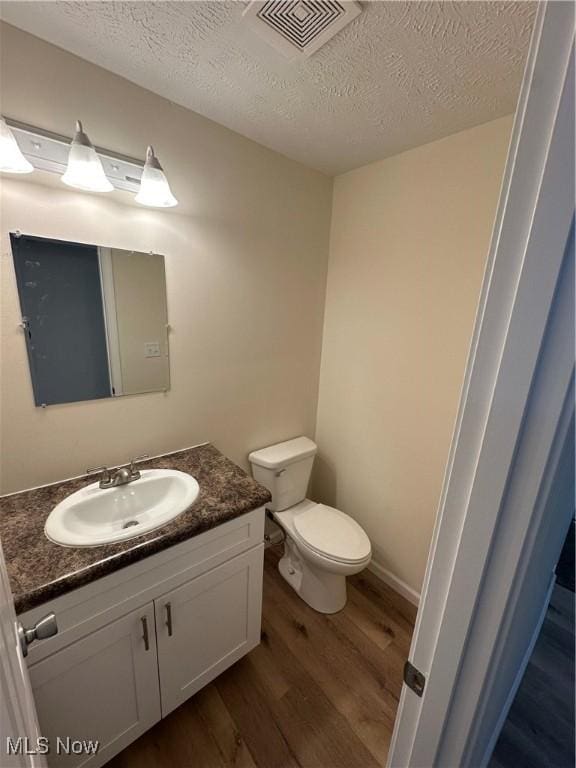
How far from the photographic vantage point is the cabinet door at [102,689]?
882mm

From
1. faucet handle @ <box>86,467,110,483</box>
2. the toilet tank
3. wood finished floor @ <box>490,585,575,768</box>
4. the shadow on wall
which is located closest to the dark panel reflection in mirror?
faucet handle @ <box>86,467,110,483</box>

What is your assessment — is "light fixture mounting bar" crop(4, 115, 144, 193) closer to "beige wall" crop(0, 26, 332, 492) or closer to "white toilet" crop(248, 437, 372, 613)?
"beige wall" crop(0, 26, 332, 492)

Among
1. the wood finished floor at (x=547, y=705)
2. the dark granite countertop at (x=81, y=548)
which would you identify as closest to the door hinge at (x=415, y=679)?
the wood finished floor at (x=547, y=705)

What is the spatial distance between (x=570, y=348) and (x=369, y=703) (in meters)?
1.66

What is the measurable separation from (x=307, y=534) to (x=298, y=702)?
0.63m

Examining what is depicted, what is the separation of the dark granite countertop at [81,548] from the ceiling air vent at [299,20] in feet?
4.75

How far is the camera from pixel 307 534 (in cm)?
163

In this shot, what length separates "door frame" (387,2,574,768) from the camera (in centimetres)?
35

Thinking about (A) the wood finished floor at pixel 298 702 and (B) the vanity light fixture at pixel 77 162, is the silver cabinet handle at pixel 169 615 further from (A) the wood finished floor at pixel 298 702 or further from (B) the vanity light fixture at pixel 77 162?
(B) the vanity light fixture at pixel 77 162

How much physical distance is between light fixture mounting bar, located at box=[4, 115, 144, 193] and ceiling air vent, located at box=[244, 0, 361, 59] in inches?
24.2

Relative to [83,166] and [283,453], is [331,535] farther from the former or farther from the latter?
[83,166]

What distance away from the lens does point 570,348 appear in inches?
13.9

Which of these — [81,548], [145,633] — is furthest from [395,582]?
[81,548]

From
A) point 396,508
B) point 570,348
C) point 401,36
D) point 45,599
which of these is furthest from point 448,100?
point 45,599
